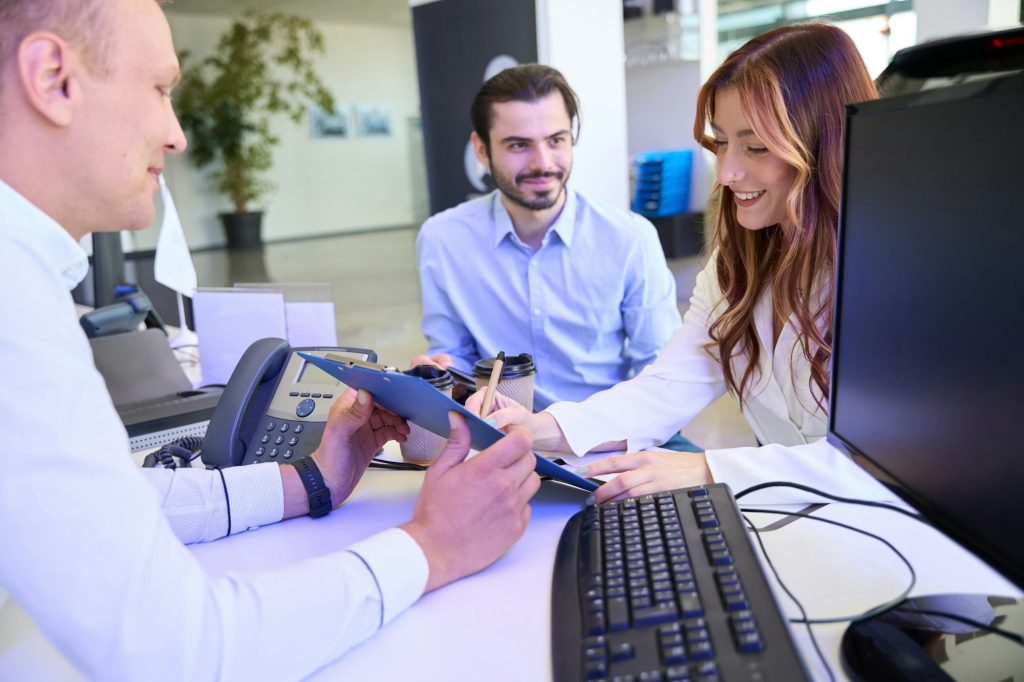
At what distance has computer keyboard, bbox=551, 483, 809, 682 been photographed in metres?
0.69

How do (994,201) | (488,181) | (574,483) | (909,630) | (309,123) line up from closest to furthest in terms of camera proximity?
(994,201) → (909,630) → (574,483) → (488,181) → (309,123)

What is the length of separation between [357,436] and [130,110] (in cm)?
58

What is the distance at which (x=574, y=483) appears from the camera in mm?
1156

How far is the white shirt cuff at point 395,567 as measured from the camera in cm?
88

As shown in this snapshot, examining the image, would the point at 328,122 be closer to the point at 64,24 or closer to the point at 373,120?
the point at 373,120

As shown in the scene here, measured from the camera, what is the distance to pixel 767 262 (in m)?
1.52

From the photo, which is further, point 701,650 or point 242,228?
point 242,228

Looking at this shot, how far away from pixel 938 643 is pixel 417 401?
606mm

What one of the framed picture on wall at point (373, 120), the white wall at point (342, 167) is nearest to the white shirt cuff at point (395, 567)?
the white wall at point (342, 167)

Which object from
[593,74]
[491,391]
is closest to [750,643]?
[491,391]

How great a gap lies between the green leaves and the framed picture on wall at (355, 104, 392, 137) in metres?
1.28

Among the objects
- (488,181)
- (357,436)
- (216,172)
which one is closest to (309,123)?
(216,172)

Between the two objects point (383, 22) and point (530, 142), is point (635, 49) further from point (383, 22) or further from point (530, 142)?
point (383, 22)

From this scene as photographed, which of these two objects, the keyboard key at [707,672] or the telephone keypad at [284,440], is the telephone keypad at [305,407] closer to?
the telephone keypad at [284,440]
